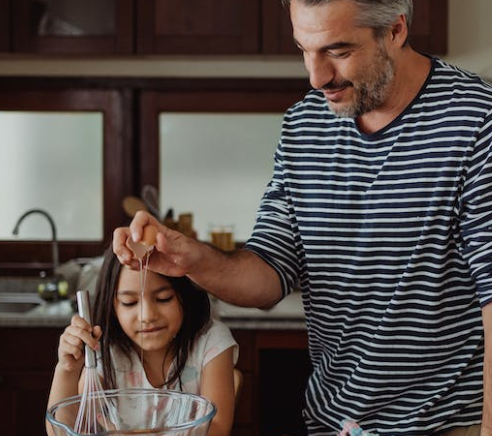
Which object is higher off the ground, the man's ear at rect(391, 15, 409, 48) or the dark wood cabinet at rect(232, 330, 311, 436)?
the man's ear at rect(391, 15, 409, 48)

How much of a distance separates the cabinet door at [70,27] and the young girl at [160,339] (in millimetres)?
1494

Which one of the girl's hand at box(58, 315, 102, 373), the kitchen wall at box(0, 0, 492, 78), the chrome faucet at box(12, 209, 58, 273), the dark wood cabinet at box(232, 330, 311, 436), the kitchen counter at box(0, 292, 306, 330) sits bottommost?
the dark wood cabinet at box(232, 330, 311, 436)

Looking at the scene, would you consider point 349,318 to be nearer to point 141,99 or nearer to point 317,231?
point 317,231

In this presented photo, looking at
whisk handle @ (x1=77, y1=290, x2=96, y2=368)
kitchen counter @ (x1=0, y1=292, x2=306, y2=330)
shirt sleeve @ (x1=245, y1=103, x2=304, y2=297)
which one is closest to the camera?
whisk handle @ (x1=77, y1=290, x2=96, y2=368)

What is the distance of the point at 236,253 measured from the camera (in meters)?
1.81

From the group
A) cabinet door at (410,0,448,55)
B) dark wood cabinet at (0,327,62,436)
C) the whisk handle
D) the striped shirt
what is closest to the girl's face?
the striped shirt

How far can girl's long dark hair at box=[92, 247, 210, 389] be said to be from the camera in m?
2.02

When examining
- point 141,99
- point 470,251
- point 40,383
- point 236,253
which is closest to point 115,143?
point 141,99

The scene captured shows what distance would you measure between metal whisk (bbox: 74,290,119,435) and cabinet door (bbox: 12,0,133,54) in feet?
6.62

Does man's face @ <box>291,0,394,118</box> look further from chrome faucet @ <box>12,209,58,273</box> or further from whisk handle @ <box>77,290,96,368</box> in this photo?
chrome faucet @ <box>12,209,58,273</box>

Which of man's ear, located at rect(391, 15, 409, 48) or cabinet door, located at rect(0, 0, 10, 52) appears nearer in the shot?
man's ear, located at rect(391, 15, 409, 48)

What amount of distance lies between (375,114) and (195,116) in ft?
6.37

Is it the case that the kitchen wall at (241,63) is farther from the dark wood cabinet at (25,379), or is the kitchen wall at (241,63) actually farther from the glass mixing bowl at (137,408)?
the glass mixing bowl at (137,408)

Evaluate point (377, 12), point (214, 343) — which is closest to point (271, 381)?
point (214, 343)
